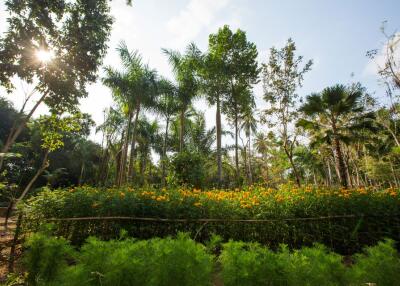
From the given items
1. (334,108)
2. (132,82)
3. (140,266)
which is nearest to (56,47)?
(132,82)

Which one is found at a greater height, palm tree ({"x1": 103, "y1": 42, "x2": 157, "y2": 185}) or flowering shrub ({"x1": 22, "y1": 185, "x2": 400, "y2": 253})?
palm tree ({"x1": 103, "y1": 42, "x2": 157, "y2": 185})

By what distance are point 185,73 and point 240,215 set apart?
13973 millimetres

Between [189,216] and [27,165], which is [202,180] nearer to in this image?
[189,216]

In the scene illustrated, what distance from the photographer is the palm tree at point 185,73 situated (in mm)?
17875

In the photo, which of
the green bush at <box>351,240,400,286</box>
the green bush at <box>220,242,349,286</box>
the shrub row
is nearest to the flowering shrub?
the green bush at <box>351,240,400,286</box>

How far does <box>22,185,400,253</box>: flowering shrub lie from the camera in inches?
217

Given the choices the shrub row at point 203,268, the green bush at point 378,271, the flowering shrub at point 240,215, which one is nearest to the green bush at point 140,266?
the shrub row at point 203,268

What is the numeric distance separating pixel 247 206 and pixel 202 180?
25.6 feet

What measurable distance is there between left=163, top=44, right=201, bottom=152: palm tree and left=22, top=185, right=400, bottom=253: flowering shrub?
11.8m

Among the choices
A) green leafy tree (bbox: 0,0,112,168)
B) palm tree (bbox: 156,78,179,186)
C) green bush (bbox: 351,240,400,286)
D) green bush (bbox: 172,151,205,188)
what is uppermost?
palm tree (bbox: 156,78,179,186)

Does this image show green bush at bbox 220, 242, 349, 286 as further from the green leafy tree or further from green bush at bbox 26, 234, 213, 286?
the green leafy tree

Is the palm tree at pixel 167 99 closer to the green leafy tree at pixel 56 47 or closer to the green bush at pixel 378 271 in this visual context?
the green leafy tree at pixel 56 47

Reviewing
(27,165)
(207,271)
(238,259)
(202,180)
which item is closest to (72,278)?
(207,271)

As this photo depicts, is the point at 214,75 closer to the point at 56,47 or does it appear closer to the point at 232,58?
the point at 232,58
